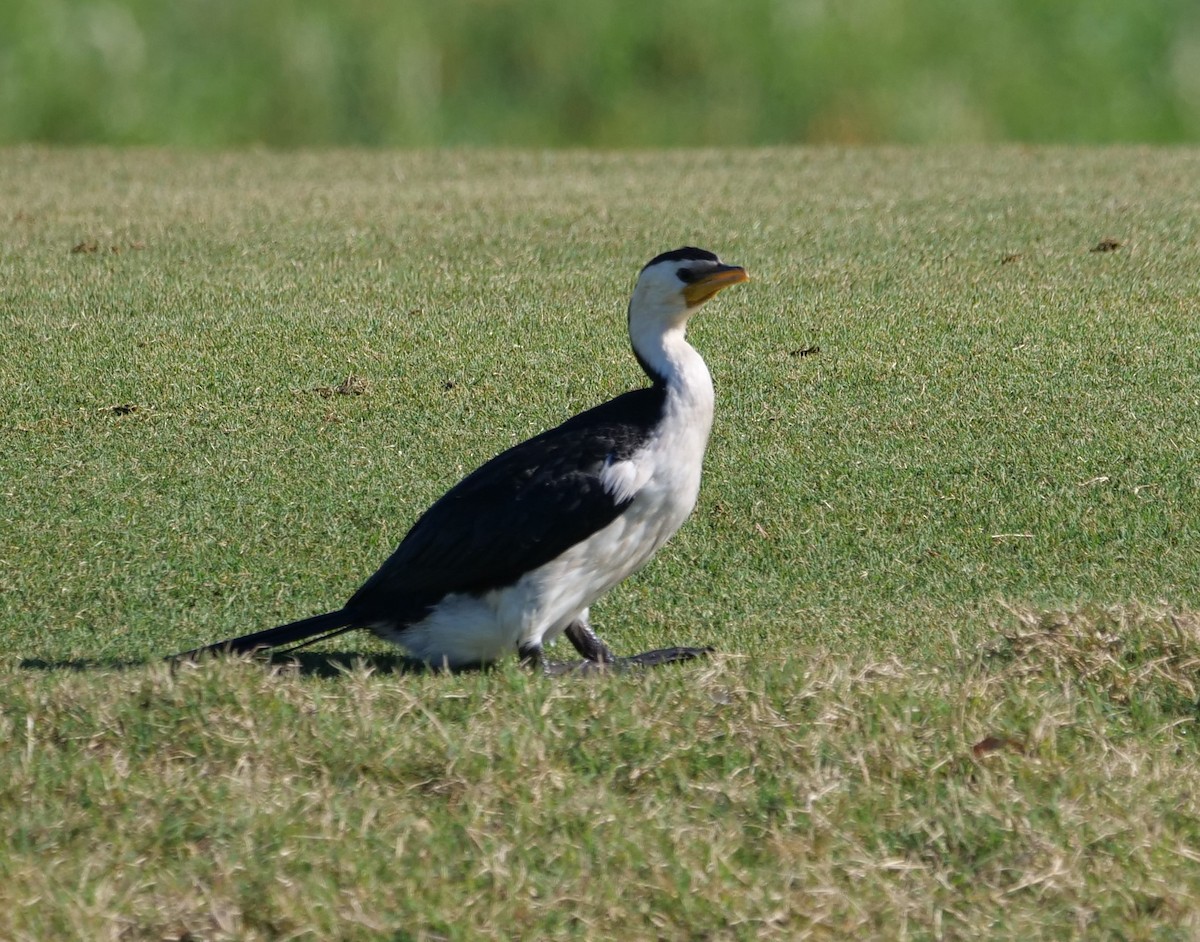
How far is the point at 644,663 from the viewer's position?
4.43 metres

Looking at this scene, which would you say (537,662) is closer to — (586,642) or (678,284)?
(586,642)

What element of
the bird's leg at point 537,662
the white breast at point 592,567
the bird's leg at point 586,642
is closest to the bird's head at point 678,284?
the white breast at point 592,567

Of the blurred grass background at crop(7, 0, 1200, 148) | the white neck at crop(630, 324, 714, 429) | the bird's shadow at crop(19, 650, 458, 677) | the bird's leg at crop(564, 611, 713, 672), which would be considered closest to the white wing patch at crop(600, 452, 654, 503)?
the white neck at crop(630, 324, 714, 429)

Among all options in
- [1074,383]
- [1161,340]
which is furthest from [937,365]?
[1161,340]

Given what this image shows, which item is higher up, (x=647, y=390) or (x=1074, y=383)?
(x=647, y=390)

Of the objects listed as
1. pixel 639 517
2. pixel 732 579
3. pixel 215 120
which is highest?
pixel 215 120

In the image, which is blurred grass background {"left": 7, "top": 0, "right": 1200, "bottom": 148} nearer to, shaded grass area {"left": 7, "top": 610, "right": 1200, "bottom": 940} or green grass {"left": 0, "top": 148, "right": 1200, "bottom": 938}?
green grass {"left": 0, "top": 148, "right": 1200, "bottom": 938}

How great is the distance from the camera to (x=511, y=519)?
4.38 m

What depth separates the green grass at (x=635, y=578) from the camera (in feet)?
11.0

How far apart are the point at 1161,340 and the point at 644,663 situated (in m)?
3.38

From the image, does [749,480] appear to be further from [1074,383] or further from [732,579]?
[1074,383]

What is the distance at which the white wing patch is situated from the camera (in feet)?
14.3

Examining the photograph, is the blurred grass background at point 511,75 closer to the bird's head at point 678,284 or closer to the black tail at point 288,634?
the bird's head at point 678,284

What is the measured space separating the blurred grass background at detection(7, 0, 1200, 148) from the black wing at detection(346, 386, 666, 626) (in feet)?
29.2
